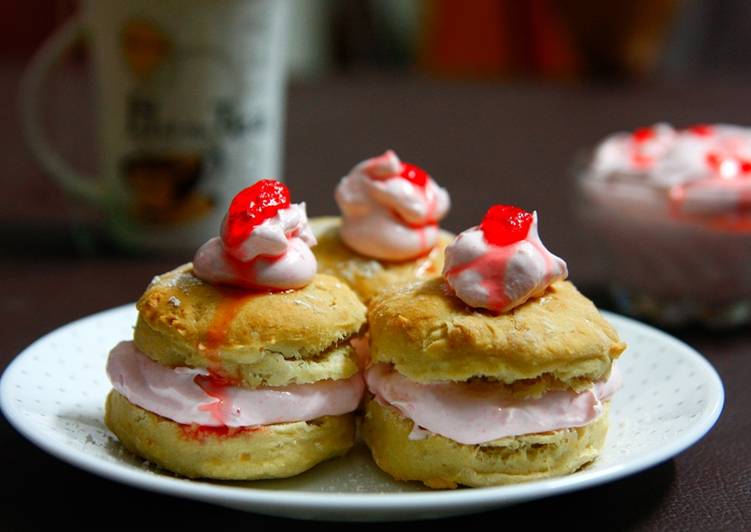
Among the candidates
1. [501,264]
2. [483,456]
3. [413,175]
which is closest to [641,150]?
[413,175]

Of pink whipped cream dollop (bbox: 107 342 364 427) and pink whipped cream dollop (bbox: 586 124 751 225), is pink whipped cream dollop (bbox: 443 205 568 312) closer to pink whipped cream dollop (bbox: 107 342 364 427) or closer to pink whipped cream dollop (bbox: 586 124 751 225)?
pink whipped cream dollop (bbox: 107 342 364 427)

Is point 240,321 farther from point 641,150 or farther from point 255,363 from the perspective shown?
point 641,150

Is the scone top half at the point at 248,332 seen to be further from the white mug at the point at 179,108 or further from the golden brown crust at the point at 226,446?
the white mug at the point at 179,108

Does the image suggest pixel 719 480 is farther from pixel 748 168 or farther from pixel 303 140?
pixel 303 140

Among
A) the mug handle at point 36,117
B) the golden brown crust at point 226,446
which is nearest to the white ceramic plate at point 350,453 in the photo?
the golden brown crust at point 226,446

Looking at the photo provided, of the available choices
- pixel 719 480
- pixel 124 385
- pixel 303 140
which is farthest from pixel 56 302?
pixel 303 140
